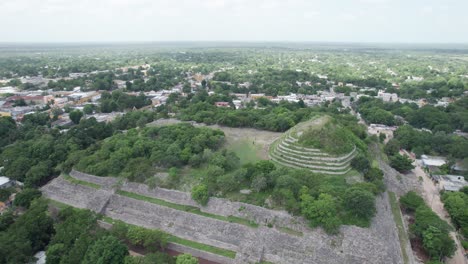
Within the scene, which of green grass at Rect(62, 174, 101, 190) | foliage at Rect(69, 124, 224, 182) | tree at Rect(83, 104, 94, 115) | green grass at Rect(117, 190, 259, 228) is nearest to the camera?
green grass at Rect(117, 190, 259, 228)

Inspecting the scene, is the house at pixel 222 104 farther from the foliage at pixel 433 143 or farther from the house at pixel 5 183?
the house at pixel 5 183

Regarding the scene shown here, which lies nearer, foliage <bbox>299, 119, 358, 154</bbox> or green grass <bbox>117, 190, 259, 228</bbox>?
green grass <bbox>117, 190, 259, 228</bbox>

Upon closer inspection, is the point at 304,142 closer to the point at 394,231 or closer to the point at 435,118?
the point at 394,231

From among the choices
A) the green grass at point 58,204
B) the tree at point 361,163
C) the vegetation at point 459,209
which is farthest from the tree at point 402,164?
the green grass at point 58,204

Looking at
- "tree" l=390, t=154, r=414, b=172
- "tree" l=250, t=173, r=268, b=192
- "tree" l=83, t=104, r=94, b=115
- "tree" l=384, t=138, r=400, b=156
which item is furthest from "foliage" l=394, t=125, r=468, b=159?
"tree" l=83, t=104, r=94, b=115

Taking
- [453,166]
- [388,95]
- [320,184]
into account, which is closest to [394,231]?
[320,184]

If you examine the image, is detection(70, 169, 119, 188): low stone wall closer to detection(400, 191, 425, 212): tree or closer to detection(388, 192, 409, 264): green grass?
detection(388, 192, 409, 264): green grass
